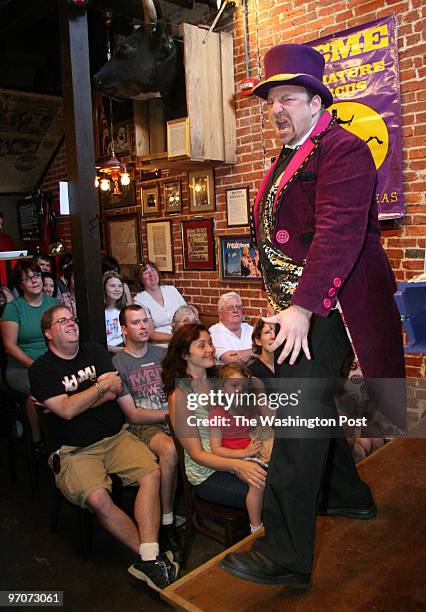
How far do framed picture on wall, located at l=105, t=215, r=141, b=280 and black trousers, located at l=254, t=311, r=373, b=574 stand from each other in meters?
4.37

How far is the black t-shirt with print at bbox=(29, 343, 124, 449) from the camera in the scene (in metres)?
2.83

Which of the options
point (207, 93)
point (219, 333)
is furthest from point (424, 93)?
point (219, 333)

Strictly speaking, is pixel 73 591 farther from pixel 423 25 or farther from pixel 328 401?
pixel 423 25

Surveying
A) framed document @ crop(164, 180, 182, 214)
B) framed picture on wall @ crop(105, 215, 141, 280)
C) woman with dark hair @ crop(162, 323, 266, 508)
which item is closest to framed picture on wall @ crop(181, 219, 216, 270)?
framed document @ crop(164, 180, 182, 214)

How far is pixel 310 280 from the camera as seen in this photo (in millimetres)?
1480

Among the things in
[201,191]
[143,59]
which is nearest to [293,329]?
[143,59]

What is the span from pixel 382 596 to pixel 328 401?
1.78 feet

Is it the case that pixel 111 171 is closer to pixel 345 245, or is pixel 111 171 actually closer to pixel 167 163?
pixel 167 163

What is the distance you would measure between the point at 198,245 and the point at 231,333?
4.37 feet

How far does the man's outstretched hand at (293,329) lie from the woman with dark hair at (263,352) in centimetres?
126

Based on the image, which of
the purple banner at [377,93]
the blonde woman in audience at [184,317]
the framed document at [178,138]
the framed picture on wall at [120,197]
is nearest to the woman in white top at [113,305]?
the blonde woman in audience at [184,317]

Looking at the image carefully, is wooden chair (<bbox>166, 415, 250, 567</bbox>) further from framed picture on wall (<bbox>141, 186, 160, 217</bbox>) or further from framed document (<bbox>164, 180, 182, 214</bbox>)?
framed picture on wall (<bbox>141, 186, 160, 217</bbox>)

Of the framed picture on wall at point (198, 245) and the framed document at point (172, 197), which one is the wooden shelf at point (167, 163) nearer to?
the framed document at point (172, 197)

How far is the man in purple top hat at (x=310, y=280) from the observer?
1486 mm
